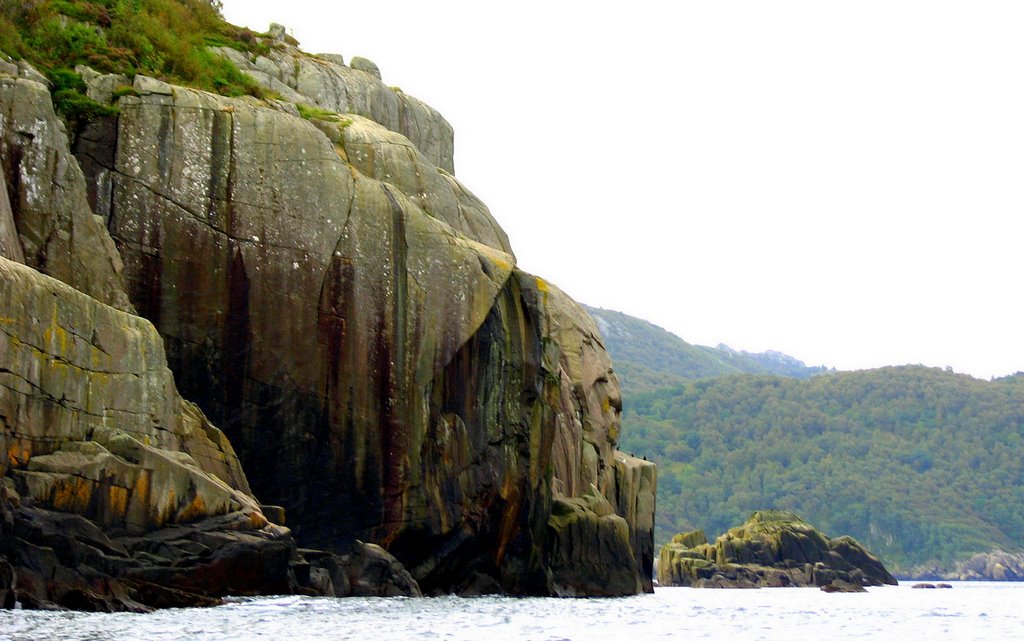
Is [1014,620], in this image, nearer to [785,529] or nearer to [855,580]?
[855,580]

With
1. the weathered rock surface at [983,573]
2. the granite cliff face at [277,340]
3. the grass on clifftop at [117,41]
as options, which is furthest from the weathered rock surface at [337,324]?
the weathered rock surface at [983,573]

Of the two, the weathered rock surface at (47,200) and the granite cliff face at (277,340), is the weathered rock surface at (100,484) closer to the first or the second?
the granite cliff face at (277,340)

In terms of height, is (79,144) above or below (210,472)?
above

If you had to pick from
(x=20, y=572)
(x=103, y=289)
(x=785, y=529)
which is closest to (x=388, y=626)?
(x=20, y=572)

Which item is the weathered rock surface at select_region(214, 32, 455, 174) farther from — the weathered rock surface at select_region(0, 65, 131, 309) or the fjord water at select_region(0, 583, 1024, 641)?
the fjord water at select_region(0, 583, 1024, 641)

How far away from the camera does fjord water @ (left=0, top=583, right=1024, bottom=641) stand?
2983 centimetres

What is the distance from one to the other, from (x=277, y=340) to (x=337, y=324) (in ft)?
7.49

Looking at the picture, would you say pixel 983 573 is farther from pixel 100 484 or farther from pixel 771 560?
pixel 100 484

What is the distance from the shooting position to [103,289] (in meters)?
42.2

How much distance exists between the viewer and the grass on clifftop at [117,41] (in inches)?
2016

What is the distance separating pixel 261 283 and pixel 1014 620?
33.4m

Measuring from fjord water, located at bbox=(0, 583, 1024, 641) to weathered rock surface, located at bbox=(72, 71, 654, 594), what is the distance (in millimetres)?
3840

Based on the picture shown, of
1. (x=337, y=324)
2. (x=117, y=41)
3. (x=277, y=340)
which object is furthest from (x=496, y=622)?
(x=117, y=41)

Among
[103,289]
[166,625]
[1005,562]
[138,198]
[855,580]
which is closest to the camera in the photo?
[166,625]
